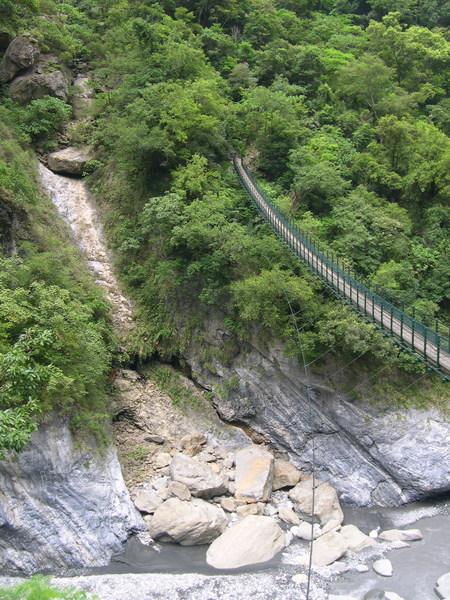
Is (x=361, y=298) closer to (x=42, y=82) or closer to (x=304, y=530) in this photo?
(x=304, y=530)

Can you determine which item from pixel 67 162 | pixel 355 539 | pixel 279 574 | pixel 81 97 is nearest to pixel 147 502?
pixel 279 574

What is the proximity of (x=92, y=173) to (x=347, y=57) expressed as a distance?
62.3ft

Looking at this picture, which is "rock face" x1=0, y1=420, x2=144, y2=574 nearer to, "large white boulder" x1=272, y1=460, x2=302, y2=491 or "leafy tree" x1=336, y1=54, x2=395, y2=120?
"large white boulder" x1=272, y1=460, x2=302, y2=491

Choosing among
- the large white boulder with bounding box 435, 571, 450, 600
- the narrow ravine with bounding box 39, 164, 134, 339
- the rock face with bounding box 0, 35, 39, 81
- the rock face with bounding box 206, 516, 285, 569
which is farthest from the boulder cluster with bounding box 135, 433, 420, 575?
the rock face with bounding box 0, 35, 39, 81

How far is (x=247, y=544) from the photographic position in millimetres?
13008

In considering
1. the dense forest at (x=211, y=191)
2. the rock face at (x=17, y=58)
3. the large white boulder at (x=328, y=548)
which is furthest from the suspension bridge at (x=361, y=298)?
the rock face at (x=17, y=58)

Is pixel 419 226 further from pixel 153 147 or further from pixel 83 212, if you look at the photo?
pixel 83 212

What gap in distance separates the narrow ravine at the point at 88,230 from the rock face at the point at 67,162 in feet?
1.03

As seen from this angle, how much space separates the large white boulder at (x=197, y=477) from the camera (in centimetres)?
1444

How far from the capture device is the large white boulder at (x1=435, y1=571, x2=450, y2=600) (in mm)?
11562

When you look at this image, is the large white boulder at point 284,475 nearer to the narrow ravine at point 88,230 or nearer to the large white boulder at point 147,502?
the large white boulder at point 147,502

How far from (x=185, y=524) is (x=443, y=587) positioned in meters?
6.70

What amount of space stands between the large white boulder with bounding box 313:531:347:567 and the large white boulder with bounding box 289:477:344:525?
0.78 metres

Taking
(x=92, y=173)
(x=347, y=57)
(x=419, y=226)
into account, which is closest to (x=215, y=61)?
(x=347, y=57)
